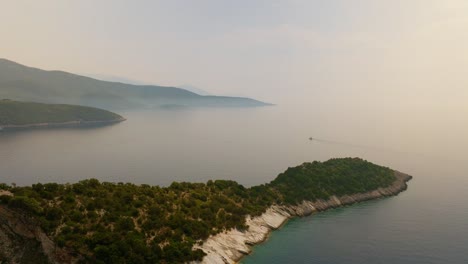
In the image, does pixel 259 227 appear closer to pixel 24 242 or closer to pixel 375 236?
pixel 375 236

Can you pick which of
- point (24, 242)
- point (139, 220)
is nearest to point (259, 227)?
point (139, 220)

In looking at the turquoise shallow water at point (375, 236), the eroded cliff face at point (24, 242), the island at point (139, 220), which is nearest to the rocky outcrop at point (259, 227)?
the island at point (139, 220)

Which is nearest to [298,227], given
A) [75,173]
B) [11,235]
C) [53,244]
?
[53,244]

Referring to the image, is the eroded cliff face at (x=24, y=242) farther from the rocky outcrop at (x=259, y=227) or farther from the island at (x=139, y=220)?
the rocky outcrop at (x=259, y=227)

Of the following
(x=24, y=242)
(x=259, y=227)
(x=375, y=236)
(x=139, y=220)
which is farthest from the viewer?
(x=375, y=236)

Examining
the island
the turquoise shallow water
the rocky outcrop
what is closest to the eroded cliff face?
the island

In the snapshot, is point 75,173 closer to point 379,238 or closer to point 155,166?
point 155,166

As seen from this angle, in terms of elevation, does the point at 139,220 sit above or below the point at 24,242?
above

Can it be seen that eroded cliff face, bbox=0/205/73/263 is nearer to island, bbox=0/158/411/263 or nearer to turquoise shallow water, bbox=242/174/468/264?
island, bbox=0/158/411/263
